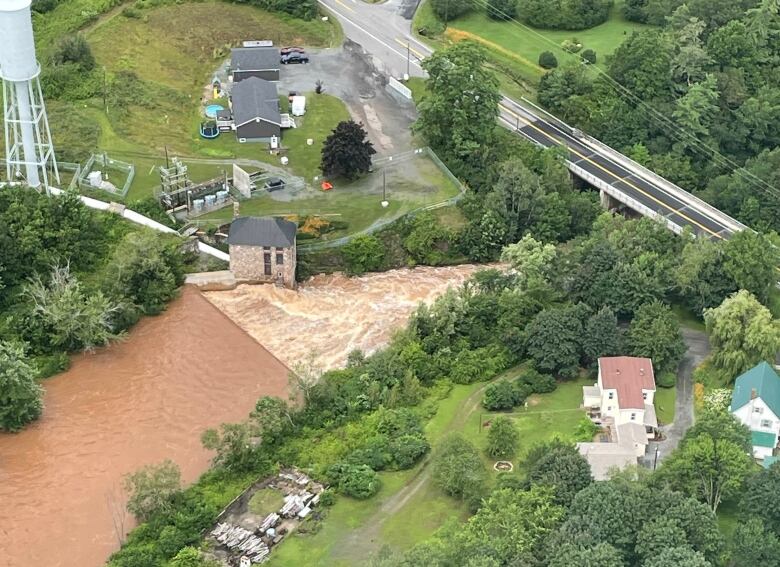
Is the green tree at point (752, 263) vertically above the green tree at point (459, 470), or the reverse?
the green tree at point (752, 263)

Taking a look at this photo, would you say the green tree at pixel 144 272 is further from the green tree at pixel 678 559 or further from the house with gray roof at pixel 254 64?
the green tree at pixel 678 559

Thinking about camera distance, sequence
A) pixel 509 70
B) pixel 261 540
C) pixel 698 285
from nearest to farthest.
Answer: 1. pixel 261 540
2. pixel 698 285
3. pixel 509 70

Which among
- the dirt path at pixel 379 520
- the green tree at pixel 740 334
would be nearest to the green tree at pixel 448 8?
the green tree at pixel 740 334

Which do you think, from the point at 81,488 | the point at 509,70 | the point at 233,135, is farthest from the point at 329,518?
the point at 509,70

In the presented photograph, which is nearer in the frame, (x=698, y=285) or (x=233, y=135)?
(x=698, y=285)

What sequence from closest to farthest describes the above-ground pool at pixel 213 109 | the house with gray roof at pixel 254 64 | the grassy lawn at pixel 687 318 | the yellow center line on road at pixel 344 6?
1. the grassy lawn at pixel 687 318
2. the above-ground pool at pixel 213 109
3. the house with gray roof at pixel 254 64
4. the yellow center line on road at pixel 344 6

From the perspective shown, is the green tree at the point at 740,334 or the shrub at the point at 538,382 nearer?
the green tree at the point at 740,334

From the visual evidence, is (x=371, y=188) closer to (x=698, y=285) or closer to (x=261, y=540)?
(x=698, y=285)

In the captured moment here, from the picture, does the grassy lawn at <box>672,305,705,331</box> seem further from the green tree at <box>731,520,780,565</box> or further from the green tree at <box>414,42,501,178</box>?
the green tree at <box>731,520,780,565</box>
